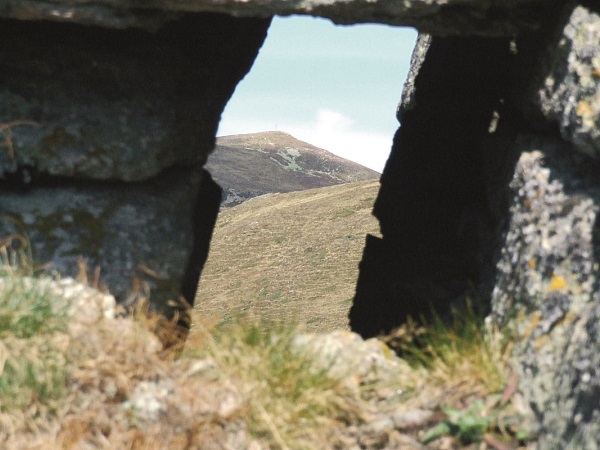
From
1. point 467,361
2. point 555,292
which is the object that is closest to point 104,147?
point 467,361

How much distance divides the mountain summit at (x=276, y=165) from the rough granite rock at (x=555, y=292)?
110650mm

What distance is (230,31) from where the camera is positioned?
7.74m

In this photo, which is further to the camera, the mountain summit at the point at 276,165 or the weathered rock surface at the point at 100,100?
the mountain summit at the point at 276,165

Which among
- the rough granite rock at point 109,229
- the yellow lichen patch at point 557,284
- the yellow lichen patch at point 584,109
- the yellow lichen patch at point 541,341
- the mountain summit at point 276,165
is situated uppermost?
the yellow lichen patch at point 584,109

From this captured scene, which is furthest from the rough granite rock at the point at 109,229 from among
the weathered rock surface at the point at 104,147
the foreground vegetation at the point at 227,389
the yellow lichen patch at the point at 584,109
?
the yellow lichen patch at the point at 584,109

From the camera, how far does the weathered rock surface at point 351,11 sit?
5.83m

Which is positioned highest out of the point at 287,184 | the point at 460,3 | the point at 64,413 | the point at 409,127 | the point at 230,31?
the point at 460,3

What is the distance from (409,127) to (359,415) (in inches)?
231

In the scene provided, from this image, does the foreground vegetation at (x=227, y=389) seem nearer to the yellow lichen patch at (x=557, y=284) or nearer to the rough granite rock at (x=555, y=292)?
the rough granite rock at (x=555, y=292)

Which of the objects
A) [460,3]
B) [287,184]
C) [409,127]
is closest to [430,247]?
[409,127]

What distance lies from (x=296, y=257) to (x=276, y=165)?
12205 cm

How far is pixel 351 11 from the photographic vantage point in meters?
5.91

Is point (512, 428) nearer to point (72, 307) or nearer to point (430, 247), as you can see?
point (72, 307)

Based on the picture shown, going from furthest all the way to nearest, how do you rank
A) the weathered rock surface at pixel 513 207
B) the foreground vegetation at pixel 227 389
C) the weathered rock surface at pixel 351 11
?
1. the weathered rock surface at pixel 351 11
2. the foreground vegetation at pixel 227 389
3. the weathered rock surface at pixel 513 207
